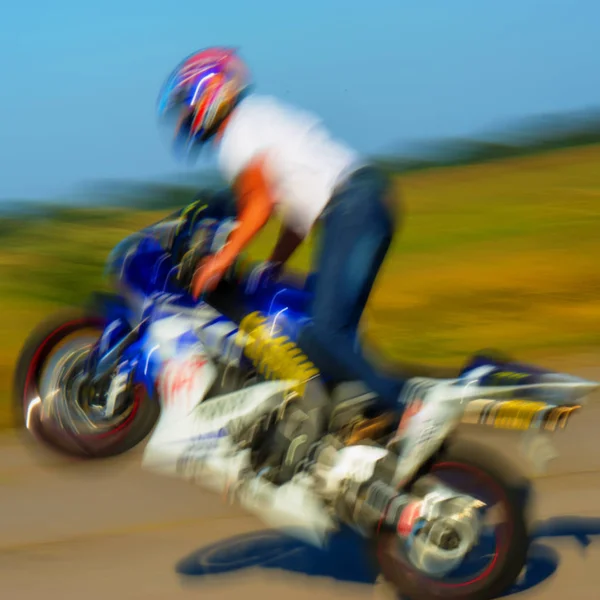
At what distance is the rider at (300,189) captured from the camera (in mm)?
4129

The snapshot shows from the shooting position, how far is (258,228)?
4141 mm

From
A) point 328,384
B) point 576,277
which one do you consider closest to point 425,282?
point 576,277

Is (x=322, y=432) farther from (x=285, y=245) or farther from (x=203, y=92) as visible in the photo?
(x=203, y=92)

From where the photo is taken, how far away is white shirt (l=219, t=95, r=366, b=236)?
162 inches

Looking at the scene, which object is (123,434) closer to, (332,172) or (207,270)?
(207,270)

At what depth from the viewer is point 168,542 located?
4703mm

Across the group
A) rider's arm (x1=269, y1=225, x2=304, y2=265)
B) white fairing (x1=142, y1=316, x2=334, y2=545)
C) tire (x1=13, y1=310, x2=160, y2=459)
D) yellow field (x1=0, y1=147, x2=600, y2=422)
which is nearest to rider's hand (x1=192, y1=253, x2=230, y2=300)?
white fairing (x1=142, y1=316, x2=334, y2=545)

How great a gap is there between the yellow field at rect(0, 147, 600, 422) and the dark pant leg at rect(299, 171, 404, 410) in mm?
3915

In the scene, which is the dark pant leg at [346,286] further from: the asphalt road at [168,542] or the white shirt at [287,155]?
the asphalt road at [168,542]

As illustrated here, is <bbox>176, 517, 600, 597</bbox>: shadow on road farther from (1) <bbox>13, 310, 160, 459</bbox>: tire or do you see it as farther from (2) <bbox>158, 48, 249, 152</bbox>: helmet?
(2) <bbox>158, 48, 249, 152</bbox>: helmet

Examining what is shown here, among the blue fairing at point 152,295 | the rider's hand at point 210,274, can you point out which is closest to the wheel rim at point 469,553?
the blue fairing at point 152,295

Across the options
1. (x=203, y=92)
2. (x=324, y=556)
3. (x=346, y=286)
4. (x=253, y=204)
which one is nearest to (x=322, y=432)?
(x=346, y=286)

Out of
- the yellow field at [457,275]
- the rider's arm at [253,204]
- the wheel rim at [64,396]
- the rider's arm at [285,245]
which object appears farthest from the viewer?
the yellow field at [457,275]

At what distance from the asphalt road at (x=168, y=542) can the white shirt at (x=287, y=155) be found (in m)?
1.29
